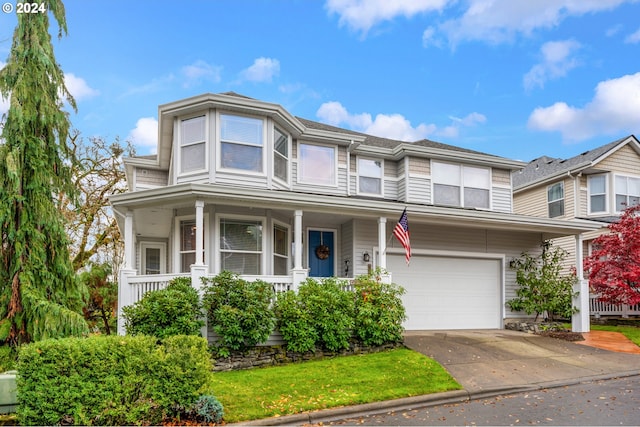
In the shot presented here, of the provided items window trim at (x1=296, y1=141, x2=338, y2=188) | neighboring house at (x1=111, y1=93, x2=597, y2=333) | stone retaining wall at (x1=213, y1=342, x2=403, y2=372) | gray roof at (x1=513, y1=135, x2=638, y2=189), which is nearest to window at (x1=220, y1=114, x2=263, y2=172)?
neighboring house at (x1=111, y1=93, x2=597, y2=333)

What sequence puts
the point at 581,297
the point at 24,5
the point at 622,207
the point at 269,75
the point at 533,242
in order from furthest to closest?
the point at 622,207 → the point at 269,75 → the point at 533,242 → the point at 581,297 → the point at 24,5

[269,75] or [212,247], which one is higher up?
[269,75]

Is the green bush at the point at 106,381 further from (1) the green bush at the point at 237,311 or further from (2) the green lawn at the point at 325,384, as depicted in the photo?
(1) the green bush at the point at 237,311

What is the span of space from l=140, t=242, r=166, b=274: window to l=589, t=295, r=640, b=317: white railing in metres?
16.4

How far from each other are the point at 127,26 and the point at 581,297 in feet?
50.9

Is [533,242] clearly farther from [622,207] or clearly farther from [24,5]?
[24,5]

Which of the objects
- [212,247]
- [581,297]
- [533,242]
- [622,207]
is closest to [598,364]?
[581,297]

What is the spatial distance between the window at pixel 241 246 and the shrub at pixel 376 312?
101 inches

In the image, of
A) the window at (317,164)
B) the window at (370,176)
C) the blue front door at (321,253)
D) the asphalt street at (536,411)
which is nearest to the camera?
the asphalt street at (536,411)

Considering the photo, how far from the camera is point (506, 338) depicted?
39.3ft

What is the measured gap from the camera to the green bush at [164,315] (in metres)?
8.87

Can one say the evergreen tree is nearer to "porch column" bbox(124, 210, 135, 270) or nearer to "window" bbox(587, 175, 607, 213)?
"porch column" bbox(124, 210, 135, 270)

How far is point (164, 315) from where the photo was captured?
8.89 metres

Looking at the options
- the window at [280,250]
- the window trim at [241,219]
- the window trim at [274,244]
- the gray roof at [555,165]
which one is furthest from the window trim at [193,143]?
the gray roof at [555,165]
